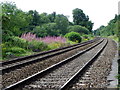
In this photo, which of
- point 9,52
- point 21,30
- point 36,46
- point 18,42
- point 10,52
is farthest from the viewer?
point 21,30

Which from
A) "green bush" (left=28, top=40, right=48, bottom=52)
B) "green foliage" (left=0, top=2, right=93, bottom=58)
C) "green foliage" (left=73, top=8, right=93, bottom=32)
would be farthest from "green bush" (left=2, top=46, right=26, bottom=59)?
"green foliage" (left=73, top=8, right=93, bottom=32)

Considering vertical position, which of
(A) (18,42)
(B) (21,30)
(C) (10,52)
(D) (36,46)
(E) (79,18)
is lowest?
(C) (10,52)

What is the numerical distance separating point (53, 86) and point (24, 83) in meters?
0.95

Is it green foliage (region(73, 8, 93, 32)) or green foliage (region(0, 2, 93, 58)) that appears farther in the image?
green foliage (region(73, 8, 93, 32))

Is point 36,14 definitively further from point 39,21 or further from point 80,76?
point 80,76

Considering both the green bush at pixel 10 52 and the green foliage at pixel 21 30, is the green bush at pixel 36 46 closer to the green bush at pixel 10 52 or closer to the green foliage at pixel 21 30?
the green foliage at pixel 21 30

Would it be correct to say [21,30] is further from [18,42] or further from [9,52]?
[9,52]

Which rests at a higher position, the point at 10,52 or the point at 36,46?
the point at 36,46

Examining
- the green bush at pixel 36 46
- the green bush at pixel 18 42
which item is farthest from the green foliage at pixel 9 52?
the green bush at pixel 36 46

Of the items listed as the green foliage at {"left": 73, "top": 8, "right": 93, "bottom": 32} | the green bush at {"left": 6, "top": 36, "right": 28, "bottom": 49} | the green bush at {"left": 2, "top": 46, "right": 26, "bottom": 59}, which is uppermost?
the green foliage at {"left": 73, "top": 8, "right": 93, "bottom": 32}

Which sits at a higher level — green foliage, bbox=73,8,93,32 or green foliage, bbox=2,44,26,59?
green foliage, bbox=73,8,93,32

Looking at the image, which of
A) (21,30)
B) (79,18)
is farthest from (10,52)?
(79,18)

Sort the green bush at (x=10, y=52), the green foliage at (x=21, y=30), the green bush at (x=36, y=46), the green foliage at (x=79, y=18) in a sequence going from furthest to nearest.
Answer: the green foliage at (x=79, y=18), the green bush at (x=36, y=46), the green foliage at (x=21, y=30), the green bush at (x=10, y=52)

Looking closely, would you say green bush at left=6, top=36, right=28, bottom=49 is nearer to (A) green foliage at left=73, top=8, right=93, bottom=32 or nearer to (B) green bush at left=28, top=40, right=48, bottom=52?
(B) green bush at left=28, top=40, right=48, bottom=52
